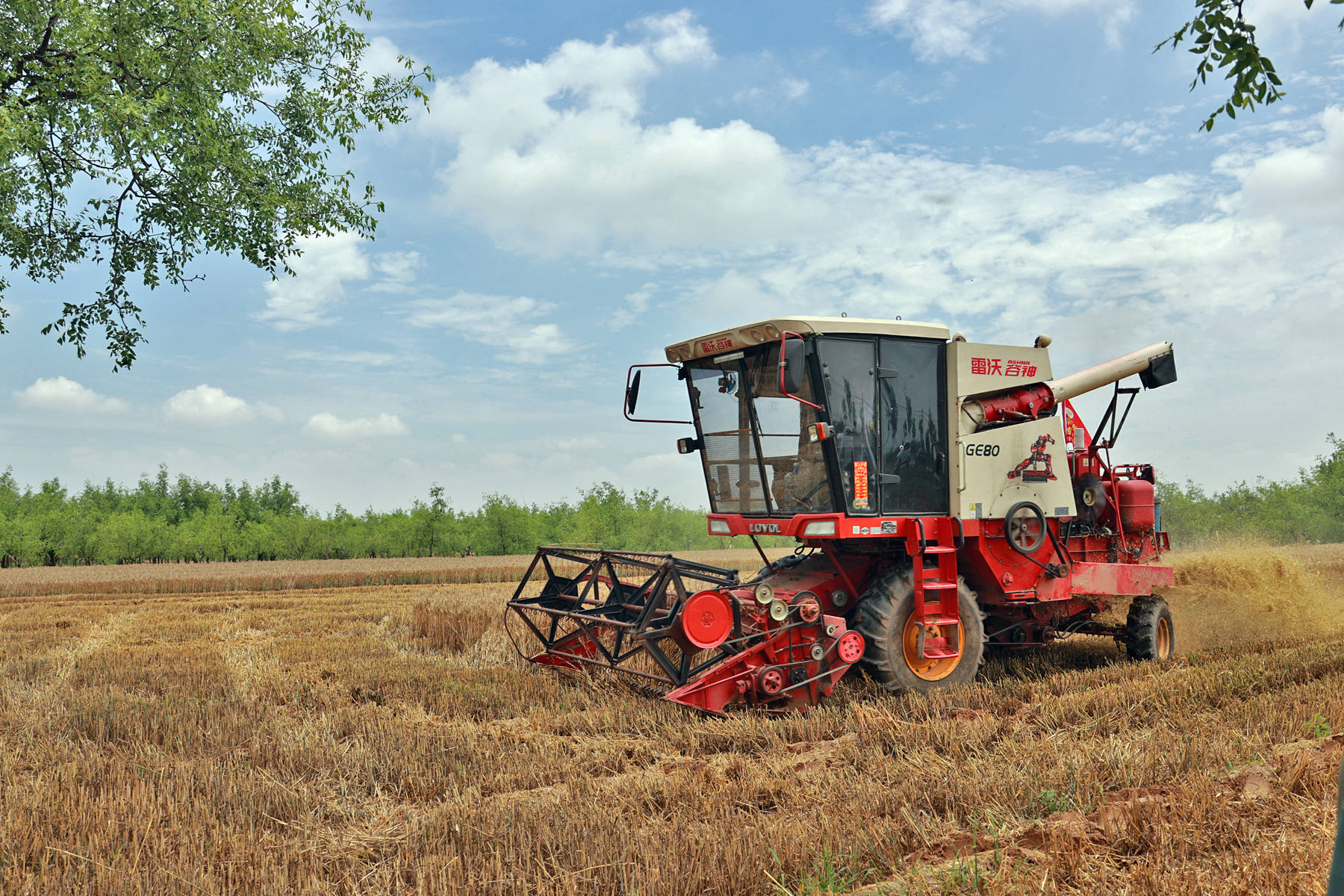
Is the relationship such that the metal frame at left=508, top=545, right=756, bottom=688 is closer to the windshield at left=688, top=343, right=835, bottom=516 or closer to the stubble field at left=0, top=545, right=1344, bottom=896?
the stubble field at left=0, top=545, right=1344, bottom=896

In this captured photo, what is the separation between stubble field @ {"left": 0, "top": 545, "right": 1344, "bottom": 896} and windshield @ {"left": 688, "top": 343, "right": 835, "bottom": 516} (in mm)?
1724

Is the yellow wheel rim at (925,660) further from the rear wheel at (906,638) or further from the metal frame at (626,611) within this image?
the metal frame at (626,611)

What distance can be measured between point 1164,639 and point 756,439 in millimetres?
5144

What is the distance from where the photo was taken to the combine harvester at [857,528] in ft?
22.2

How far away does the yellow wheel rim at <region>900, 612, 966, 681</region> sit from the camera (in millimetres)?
7215

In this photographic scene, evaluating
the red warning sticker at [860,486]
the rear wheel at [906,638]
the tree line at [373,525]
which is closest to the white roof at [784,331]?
the red warning sticker at [860,486]

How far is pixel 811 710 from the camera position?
6297 mm

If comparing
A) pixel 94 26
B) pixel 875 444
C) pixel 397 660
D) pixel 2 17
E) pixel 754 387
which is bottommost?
pixel 397 660

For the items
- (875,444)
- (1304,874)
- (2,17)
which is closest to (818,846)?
(1304,874)

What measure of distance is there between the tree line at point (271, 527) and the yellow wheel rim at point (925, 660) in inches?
1444

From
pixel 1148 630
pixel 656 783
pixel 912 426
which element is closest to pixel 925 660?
pixel 912 426

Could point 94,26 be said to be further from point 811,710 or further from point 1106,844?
point 1106,844

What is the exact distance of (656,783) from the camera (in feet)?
15.1

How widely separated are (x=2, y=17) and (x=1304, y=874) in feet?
40.5
